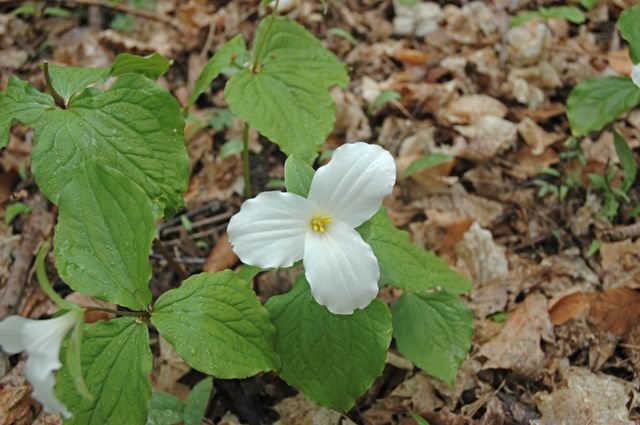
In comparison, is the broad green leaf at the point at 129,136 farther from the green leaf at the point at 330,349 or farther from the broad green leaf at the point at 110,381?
the green leaf at the point at 330,349

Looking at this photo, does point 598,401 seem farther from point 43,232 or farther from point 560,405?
point 43,232

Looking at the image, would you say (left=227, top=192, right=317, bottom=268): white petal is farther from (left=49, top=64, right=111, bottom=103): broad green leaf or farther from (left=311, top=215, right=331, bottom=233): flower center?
(left=49, top=64, right=111, bottom=103): broad green leaf

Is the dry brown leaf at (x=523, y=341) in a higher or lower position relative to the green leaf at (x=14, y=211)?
lower

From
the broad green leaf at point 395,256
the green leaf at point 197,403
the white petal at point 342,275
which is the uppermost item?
the white petal at point 342,275

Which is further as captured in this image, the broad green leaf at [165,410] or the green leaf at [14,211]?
the green leaf at [14,211]

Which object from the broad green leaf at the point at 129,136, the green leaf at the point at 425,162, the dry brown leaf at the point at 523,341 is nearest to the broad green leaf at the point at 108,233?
the broad green leaf at the point at 129,136

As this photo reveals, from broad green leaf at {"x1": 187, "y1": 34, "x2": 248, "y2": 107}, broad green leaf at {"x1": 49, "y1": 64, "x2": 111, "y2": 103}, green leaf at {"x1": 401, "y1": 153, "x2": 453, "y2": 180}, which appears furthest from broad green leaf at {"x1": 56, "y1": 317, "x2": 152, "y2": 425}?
green leaf at {"x1": 401, "y1": 153, "x2": 453, "y2": 180}

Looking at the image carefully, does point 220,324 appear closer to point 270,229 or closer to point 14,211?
point 270,229

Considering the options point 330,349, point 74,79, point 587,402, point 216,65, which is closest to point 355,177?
point 330,349
